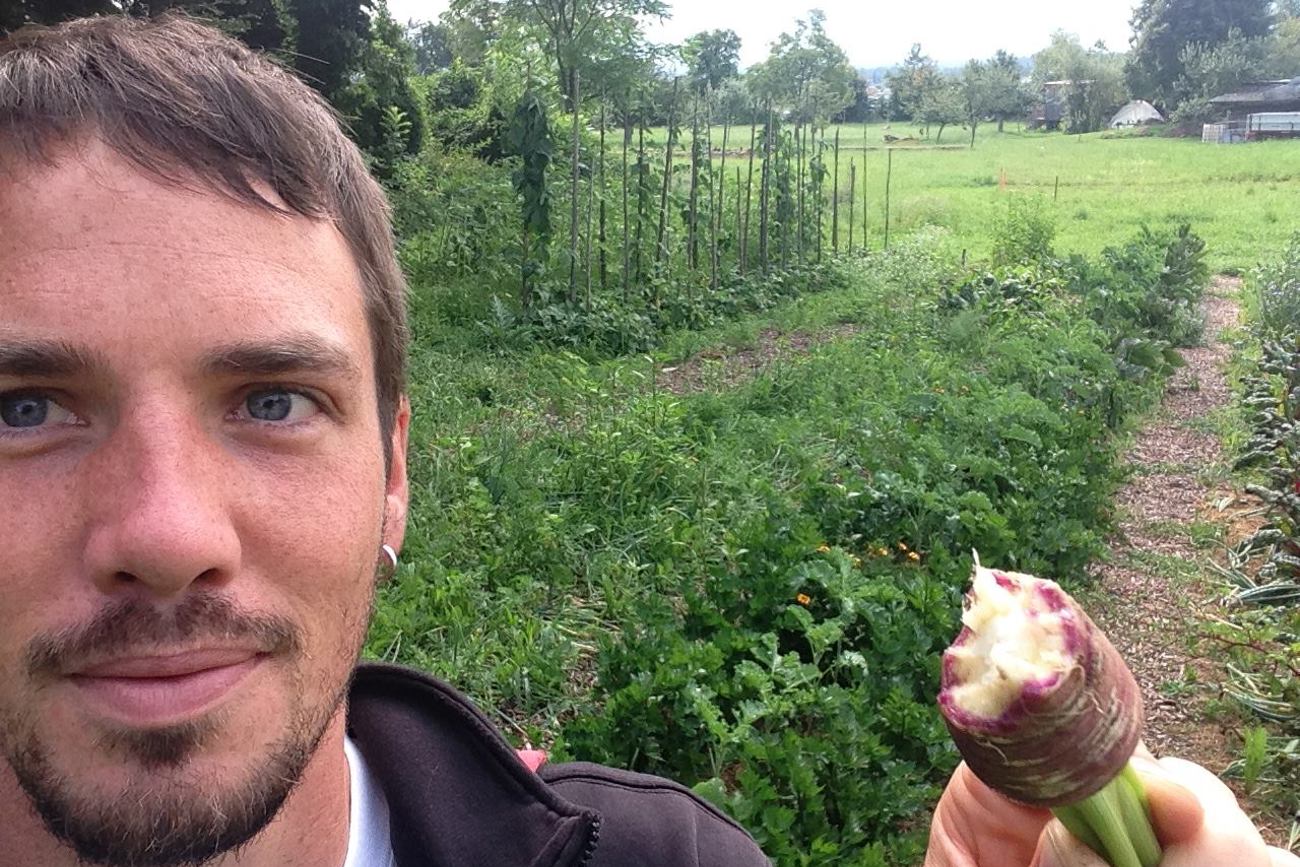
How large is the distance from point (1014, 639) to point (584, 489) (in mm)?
4622

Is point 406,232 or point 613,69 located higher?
point 613,69

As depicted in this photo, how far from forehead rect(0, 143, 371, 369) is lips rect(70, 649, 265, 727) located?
338 millimetres

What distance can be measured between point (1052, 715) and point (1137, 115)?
201ft

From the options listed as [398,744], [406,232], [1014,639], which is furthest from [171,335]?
[406,232]

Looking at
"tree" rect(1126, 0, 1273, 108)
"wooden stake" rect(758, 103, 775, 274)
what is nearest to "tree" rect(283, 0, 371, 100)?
"wooden stake" rect(758, 103, 775, 274)

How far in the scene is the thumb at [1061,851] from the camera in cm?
97

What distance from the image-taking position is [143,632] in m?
1.10

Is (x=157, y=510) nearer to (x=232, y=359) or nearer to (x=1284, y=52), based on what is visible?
(x=232, y=359)

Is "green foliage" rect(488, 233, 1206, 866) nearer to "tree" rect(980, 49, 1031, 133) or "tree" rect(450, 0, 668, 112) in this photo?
"tree" rect(450, 0, 668, 112)

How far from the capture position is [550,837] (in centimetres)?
A: 142

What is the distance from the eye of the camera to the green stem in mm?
954

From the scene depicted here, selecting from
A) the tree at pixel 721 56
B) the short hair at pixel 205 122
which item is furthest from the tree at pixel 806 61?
the short hair at pixel 205 122

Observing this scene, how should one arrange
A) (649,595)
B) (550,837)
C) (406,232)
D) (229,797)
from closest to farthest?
(229,797) → (550,837) → (649,595) → (406,232)

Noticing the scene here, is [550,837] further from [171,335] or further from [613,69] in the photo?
[613,69]
